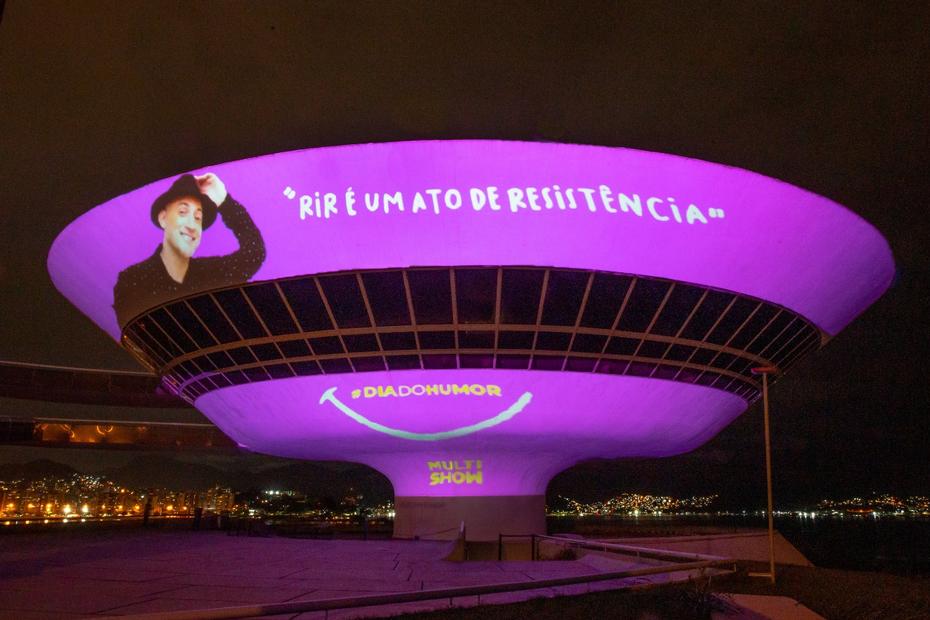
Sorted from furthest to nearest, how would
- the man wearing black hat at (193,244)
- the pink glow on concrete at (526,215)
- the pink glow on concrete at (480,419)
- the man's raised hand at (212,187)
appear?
the pink glow on concrete at (480,419), the man wearing black hat at (193,244), the man's raised hand at (212,187), the pink glow on concrete at (526,215)

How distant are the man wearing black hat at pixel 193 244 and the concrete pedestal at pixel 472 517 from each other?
10.2 metres

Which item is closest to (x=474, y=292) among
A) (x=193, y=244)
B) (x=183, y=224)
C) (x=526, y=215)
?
(x=526, y=215)

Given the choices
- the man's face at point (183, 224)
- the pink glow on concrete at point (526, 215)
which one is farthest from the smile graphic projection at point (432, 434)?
the man's face at point (183, 224)

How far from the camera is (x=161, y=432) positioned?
50.4 metres

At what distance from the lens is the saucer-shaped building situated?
18078mm

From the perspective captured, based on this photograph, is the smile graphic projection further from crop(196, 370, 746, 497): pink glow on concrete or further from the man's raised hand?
the man's raised hand

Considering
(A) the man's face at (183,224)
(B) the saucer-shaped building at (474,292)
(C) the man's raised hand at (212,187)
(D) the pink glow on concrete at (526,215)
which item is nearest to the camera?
(D) the pink glow on concrete at (526,215)

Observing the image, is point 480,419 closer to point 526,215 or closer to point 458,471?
point 458,471

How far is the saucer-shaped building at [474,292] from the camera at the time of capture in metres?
18.1

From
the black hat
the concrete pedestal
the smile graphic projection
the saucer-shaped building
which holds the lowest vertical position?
the concrete pedestal

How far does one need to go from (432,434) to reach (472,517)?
3.65 meters

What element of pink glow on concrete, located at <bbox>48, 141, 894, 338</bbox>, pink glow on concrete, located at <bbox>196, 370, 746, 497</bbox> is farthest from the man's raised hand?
pink glow on concrete, located at <bbox>196, 370, 746, 497</bbox>

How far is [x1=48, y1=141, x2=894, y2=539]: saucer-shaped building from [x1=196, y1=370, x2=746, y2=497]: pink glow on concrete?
0.30 feet

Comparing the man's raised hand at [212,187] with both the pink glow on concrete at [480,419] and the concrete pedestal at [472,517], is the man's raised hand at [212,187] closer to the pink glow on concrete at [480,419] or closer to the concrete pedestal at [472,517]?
the pink glow on concrete at [480,419]
